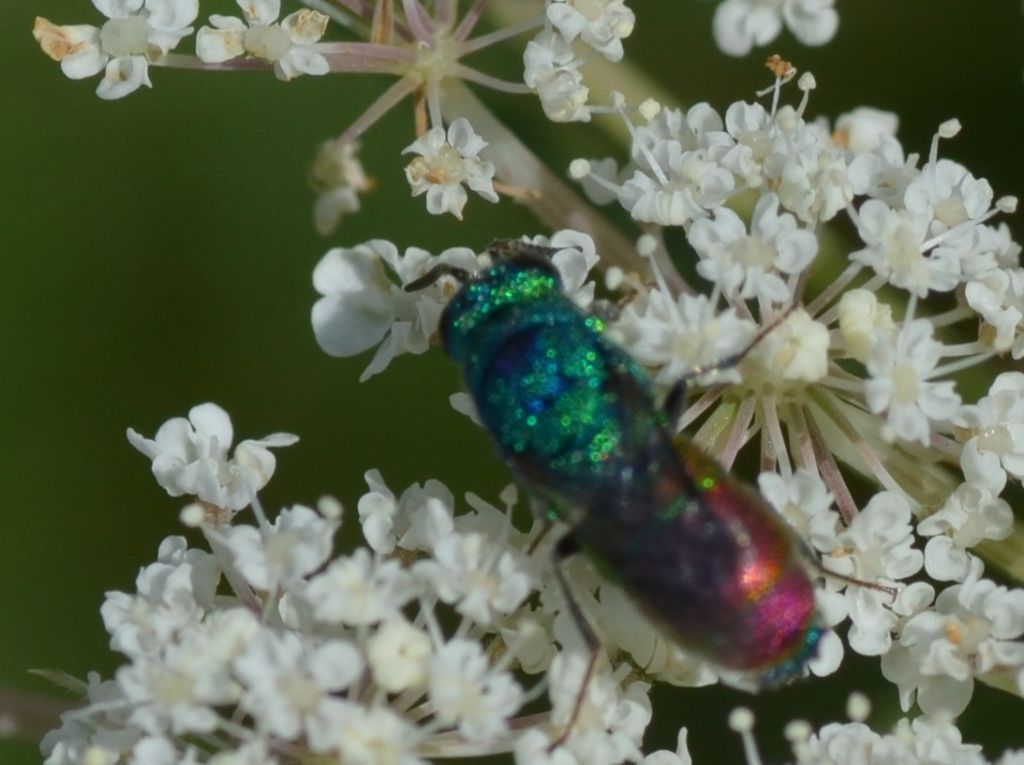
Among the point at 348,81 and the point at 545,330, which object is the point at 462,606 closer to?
the point at 545,330

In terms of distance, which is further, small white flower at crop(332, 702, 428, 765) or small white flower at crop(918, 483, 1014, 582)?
small white flower at crop(918, 483, 1014, 582)

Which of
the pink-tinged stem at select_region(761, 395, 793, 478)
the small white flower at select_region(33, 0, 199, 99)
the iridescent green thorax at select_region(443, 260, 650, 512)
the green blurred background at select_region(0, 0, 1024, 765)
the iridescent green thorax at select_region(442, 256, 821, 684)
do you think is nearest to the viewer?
Result: the iridescent green thorax at select_region(442, 256, 821, 684)

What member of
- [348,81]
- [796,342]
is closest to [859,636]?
[796,342]

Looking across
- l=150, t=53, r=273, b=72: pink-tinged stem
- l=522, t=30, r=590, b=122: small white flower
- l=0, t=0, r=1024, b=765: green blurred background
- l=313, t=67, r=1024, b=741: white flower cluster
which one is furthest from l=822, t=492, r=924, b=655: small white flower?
Result: l=150, t=53, r=273, b=72: pink-tinged stem

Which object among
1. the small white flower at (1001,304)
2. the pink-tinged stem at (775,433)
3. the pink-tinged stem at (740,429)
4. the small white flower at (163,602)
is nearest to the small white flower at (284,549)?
the small white flower at (163,602)

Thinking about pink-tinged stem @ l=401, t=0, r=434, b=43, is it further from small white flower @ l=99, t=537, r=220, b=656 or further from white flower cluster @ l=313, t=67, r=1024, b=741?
small white flower @ l=99, t=537, r=220, b=656
